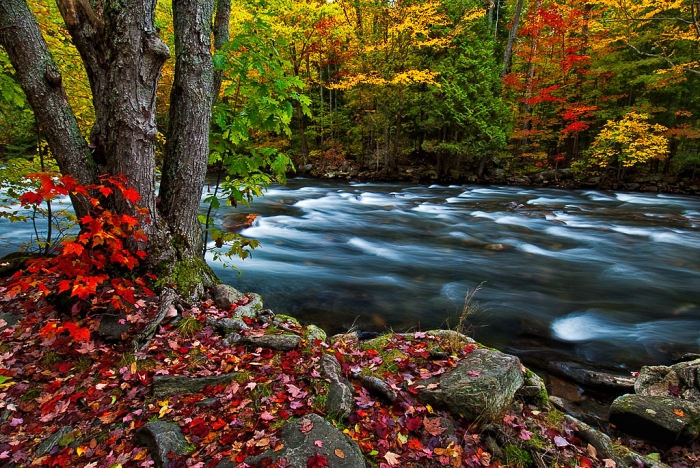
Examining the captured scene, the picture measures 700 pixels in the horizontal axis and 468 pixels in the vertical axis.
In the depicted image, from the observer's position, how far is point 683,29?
14562 millimetres

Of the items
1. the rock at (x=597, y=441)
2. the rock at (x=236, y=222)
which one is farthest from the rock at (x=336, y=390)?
the rock at (x=236, y=222)

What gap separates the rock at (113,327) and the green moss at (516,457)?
3158mm

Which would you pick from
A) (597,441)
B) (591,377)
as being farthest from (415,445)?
(591,377)

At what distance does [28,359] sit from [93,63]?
8.28 feet

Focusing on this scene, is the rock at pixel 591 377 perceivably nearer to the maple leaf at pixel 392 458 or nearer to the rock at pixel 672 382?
the rock at pixel 672 382

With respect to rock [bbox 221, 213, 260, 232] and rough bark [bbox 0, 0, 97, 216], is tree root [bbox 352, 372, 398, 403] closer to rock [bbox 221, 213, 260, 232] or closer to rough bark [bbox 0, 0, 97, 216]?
rough bark [bbox 0, 0, 97, 216]

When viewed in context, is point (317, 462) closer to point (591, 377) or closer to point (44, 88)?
point (44, 88)

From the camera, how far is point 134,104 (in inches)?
125

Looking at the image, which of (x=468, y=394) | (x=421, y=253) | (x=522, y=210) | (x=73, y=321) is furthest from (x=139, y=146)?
(x=522, y=210)

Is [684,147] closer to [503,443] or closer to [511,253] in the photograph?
[511,253]

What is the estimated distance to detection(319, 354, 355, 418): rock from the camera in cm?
264

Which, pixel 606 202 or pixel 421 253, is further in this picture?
pixel 606 202

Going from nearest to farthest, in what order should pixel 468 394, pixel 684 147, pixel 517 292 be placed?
pixel 468 394 → pixel 517 292 → pixel 684 147

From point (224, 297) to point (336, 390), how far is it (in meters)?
1.87
